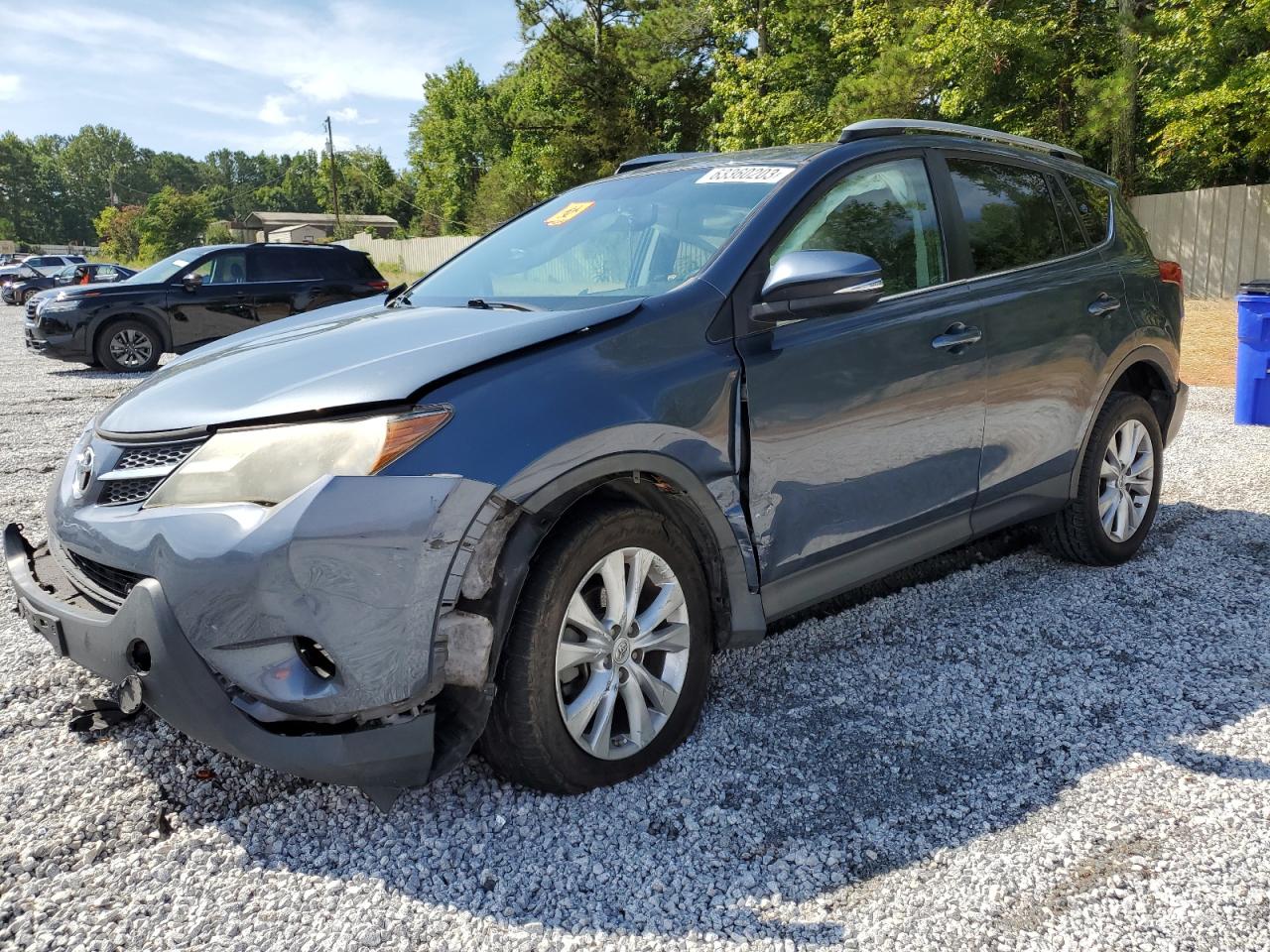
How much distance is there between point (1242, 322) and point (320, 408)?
7.88 metres

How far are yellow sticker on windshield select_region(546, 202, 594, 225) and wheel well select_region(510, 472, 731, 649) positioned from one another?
145 cm

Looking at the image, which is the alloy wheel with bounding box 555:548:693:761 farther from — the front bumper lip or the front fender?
the front fender

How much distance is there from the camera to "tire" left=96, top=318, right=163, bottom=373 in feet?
43.2

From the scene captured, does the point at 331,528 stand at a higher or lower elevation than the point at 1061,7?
lower

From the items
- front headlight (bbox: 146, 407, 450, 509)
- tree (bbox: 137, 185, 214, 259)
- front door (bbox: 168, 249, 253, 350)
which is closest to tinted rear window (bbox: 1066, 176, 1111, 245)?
front headlight (bbox: 146, 407, 450, 509)

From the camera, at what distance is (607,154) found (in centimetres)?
3522

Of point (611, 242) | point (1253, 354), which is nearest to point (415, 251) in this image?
point (1253, 354)

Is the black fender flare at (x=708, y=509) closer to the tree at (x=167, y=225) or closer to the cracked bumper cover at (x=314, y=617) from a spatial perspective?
the cracked bumper cover at (x=314, y=617)

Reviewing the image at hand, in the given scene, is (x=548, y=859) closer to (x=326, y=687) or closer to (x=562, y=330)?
(x=326, y=687)

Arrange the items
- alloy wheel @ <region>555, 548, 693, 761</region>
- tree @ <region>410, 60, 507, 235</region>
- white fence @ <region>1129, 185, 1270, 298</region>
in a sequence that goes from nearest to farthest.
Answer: alloy wheel @ <region>555, 548, 693, 761</region>, white fence @ <region>1129, 185, 1270, 298</region>, tree @ <region>410, 60, 507, 235</region>

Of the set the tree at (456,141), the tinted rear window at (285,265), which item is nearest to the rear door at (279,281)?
the tinted rear window at (285,265)

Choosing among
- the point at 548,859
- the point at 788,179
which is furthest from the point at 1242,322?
the point at 548,859

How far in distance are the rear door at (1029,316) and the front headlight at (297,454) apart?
90.7 inches

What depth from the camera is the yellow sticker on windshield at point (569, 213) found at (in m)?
3.78
